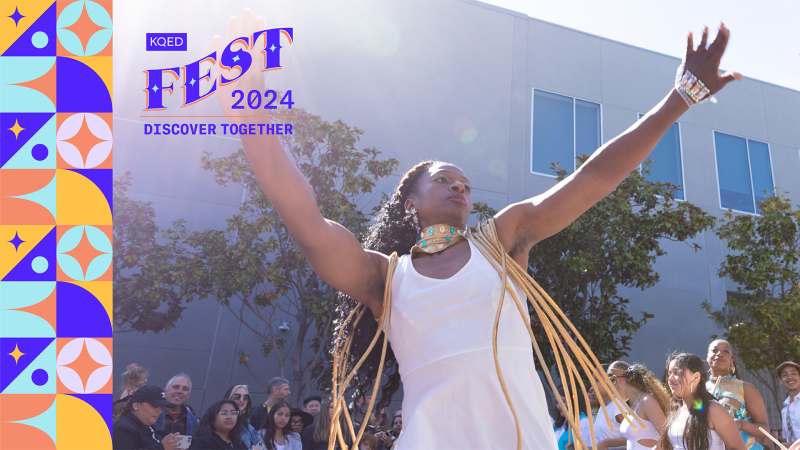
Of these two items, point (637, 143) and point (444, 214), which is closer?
point (637, 143)

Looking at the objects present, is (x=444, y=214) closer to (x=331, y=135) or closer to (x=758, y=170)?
(x=331, y=135)

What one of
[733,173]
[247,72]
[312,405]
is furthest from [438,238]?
[733,173]

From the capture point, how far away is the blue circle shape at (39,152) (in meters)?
2.78

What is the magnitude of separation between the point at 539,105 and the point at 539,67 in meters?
0.81

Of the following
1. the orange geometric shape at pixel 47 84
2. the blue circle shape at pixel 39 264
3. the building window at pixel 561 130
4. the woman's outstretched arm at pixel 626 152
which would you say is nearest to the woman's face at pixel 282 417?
the blue circle shape at pixel 39 264

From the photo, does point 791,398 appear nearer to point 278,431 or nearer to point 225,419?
point 278,431

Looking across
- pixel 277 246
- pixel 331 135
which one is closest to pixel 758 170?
pixel 331 135

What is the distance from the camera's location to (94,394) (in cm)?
275

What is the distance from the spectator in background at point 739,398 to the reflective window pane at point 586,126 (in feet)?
22.3

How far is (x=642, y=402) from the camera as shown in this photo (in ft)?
15.4

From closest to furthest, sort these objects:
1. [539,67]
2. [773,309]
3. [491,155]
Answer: [773,309] < [491,155] < [539,67]

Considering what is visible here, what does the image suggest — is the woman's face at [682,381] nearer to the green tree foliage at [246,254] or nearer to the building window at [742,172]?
the green tree foliage at [246,254]

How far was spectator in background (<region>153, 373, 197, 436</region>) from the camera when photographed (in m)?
5.38

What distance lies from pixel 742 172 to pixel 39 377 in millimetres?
13225
